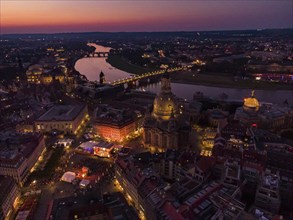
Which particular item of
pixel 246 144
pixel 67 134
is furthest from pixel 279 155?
pixel 67 134

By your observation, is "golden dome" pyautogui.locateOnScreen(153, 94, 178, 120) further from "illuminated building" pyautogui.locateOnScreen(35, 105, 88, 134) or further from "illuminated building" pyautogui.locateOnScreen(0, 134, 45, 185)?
"illuminated building" pyautogui.locateOnScreen(0, 134, 45, 185)

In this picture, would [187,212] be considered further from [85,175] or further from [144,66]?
[144,66]

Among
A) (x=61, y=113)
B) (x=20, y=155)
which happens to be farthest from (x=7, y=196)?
(x=61, y=113)

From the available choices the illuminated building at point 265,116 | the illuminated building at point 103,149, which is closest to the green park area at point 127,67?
the illuminated building at point 265,116

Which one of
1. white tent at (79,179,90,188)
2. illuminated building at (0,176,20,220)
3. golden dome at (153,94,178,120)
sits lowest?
white tent at (79,179,90,188)

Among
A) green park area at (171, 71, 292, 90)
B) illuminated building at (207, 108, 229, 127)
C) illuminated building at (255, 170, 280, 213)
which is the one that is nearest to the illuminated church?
illuminated building at (207, 108, 229, 127)

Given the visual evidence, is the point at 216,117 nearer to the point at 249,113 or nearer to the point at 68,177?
the point at 249,113
